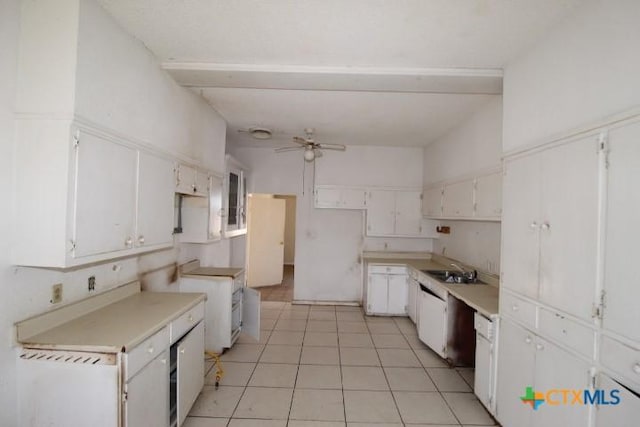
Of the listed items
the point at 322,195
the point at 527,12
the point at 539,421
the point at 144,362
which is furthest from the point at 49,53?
the point at 322,195

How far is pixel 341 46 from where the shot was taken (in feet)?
6.95

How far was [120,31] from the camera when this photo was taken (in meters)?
1.95

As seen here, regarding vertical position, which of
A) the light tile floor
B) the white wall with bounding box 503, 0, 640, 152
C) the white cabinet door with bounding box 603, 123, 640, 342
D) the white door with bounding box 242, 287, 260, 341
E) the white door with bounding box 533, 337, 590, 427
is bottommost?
the light tile floor

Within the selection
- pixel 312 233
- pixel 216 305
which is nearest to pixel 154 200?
pixel 216 305

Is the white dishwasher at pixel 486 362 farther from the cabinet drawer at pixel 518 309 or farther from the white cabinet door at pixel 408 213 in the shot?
the white cabinet door at pixel 408 213

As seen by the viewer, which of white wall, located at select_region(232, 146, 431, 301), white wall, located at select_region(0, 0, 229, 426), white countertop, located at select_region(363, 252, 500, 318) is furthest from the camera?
white wall, located at select_region(232, 146, 431, 301)

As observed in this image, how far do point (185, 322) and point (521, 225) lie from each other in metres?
2.50

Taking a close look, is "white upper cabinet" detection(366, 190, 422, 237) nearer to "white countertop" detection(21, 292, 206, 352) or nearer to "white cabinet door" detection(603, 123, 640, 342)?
"white countertop" detection(21, 292, 206, 352)

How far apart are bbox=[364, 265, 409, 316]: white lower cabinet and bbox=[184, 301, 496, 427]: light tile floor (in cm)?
51

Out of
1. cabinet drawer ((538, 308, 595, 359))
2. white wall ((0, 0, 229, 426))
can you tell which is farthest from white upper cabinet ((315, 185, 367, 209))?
cabinet drawer ((538, 308, 595, 359))

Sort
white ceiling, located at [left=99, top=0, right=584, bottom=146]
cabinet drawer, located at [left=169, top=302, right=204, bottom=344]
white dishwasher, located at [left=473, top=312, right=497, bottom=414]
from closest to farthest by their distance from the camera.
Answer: white ceiling, located at [left=99, top=0, right=584, bottom=146]
cabinet drawer, located at [left=169, top=302, right=204, bottom=344]
white dishwasher, located at [left=473, top=312, right=497, bottom=414]

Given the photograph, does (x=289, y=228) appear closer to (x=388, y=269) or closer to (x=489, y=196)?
(x=388, y=269)

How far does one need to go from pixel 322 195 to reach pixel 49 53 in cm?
391

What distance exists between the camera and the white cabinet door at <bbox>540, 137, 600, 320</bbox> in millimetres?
1544
